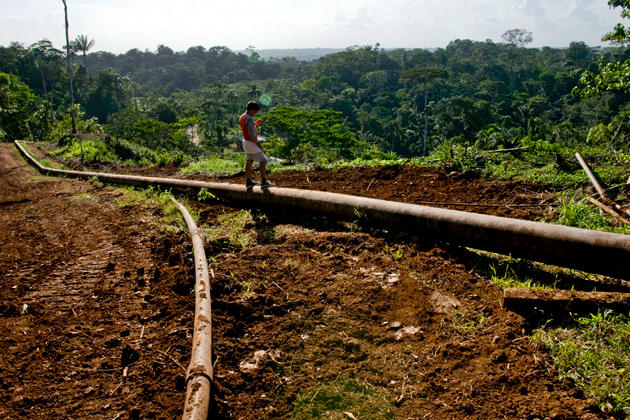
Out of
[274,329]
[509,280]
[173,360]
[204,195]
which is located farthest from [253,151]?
[509,280]

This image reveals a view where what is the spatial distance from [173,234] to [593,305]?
4696 millimetres

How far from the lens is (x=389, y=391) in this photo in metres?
2.47

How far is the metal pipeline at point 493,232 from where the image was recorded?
3092 millimetres

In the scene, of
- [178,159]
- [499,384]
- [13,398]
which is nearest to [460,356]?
[499,384]

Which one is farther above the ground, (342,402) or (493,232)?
(493,232)

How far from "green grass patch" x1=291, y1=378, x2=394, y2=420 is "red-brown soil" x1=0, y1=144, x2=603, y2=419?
0.16ft

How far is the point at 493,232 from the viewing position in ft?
12.1

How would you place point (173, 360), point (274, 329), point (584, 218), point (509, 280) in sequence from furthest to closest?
1. point (584, 218)
2. point (509, 280)
3. point (274, 329)
4. point (173, 360)

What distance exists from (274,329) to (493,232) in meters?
2.18

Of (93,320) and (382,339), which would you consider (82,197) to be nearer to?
(93,320)

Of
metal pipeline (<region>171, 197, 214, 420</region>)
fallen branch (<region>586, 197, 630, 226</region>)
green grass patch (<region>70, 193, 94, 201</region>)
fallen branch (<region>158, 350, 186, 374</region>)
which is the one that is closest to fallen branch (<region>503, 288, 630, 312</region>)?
fallen branch (<region>586, 197, 630, 226</region>)

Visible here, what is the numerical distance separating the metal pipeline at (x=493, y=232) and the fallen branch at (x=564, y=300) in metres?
0.32

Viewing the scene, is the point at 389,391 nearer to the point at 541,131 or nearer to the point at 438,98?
the point at 541,131

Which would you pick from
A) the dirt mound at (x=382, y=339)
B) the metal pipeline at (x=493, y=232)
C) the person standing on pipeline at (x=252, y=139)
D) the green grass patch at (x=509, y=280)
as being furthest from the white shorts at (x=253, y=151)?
the green grass patch at (x=509, y=280)
